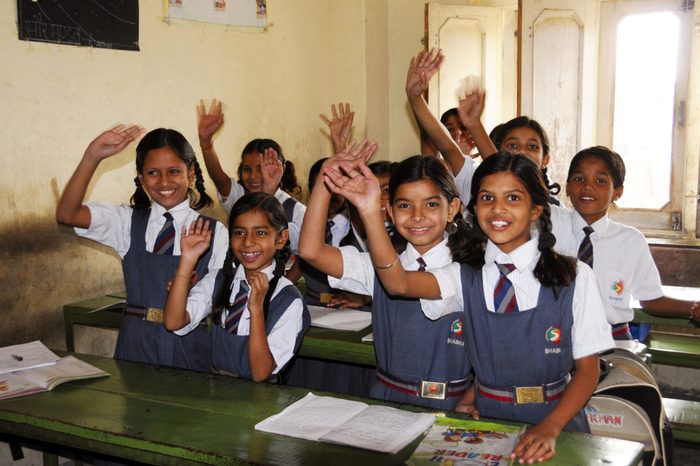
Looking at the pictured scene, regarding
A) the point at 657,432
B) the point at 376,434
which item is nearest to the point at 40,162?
the point at 376,434

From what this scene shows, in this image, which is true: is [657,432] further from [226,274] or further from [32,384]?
[32,384]

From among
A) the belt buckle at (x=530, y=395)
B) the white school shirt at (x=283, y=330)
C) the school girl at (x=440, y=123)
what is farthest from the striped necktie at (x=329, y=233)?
the belt buckle at (x=530, y=395)

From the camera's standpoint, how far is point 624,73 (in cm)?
519

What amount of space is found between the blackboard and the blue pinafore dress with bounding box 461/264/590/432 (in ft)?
8.65

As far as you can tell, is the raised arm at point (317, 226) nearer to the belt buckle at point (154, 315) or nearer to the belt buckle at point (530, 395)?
the belt buckle at point (530, 395)

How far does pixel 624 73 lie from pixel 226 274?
3.66m

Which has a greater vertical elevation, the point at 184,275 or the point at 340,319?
the point at 184,275

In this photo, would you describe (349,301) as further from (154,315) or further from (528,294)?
(528,294)

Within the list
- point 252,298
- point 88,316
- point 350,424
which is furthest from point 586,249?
point 88,316

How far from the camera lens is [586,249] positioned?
9.52ft

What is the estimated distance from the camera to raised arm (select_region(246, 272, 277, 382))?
2.34 m

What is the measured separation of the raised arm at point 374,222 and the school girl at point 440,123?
1055 millimetres

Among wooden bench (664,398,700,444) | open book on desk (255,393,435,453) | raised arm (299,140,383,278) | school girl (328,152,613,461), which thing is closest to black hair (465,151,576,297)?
school girl (328,152,613,461)

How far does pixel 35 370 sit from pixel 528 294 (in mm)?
1529
